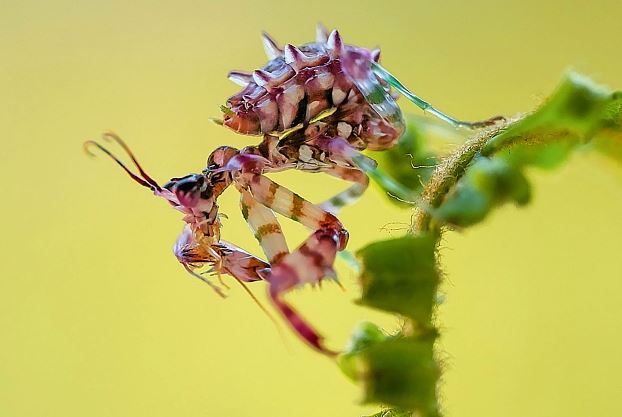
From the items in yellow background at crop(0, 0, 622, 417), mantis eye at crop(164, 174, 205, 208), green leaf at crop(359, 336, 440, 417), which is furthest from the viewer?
yellow background at crop(0, 0, 622, 417)

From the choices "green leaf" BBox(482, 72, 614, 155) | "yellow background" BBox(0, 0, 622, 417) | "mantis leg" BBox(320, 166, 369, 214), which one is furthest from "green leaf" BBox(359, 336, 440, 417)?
"yellow background" BBox(0, 0, 622, 417)

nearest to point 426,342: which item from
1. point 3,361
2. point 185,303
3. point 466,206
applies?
point 466,206

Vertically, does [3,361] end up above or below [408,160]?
below

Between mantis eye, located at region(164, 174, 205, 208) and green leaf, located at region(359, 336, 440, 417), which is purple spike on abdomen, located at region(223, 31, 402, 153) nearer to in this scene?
mantis eye, located at region(164, 174, 205, 208)

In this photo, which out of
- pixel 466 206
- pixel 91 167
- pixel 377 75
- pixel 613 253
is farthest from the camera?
pixel 91 167

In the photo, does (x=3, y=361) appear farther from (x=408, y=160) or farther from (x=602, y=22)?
(x=602, y=22)

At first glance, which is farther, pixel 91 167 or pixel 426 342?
pixel 91 167

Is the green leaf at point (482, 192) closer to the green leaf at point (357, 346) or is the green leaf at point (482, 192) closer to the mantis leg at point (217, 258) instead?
the green leaf at point (357, 346)

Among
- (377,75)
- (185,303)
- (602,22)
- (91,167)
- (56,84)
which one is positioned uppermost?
(377,75)
